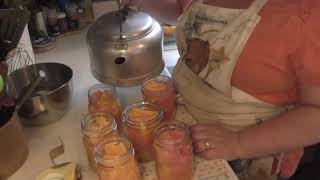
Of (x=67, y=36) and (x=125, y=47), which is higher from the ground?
(x=125, y=47)

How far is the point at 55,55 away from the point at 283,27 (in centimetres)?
72

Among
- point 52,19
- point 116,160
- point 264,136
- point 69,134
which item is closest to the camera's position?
point 116,160

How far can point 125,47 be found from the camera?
0.87m

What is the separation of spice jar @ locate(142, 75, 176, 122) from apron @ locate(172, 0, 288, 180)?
40mm

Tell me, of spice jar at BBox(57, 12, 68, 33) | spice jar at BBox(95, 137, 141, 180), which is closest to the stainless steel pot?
spice jar at BBox(95, 137, 141, 180)

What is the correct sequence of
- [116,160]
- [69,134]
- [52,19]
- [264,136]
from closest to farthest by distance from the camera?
1. [116,160]
2. [264,136]
3. [69,134]
4. [52,19]

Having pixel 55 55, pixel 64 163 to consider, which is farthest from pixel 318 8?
pixel 55 55

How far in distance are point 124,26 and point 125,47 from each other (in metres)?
0.05

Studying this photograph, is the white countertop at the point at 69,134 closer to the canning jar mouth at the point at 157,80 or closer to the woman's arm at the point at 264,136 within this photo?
the canning jar mouth at the point at 157,80

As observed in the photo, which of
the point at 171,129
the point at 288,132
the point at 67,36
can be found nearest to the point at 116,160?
the point at 171,129

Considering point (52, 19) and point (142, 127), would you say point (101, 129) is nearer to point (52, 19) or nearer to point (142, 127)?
point (142, 127)

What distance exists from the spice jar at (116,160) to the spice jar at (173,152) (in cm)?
5

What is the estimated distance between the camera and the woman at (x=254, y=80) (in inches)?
27.2

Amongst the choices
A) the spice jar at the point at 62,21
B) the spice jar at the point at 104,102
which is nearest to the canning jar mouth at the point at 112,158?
the spice jar at the point at 104,102
